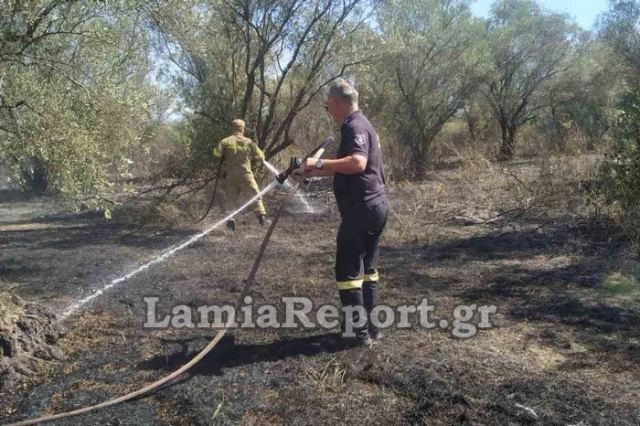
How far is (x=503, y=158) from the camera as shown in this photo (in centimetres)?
1859

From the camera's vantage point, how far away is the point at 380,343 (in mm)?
4227

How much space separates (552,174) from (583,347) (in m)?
6.00

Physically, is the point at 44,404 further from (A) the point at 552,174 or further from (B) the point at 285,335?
(A) the point at 552,174

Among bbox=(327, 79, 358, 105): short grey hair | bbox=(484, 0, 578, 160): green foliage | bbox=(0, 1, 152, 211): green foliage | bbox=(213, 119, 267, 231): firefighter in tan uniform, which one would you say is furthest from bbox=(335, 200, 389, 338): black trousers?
bbox=(484, 0, 578, 160): green foliage

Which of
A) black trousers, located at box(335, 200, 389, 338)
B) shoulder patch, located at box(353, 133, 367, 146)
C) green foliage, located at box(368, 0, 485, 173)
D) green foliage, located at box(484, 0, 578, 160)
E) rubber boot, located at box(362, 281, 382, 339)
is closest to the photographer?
shoulder patch, located at box(353, 133, 367, 146)

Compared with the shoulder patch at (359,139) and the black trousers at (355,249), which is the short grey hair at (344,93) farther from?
the black trousers at (355,249)

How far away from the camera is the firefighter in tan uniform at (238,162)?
965 centimetres

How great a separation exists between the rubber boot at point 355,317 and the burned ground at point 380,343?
13 centimetres

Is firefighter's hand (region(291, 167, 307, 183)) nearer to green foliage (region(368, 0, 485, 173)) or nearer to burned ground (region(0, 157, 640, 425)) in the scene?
burned ground (region(0, 157, 640, 425))

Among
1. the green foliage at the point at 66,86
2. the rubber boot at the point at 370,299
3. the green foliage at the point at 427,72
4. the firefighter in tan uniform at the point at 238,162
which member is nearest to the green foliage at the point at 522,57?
the green foliage at the point at 427,72

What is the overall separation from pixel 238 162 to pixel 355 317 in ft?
20.0

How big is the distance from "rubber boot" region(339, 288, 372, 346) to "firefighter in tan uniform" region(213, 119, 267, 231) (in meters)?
5.51

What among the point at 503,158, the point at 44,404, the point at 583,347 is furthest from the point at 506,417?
the point at 503,158

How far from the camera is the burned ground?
329 centimetres
